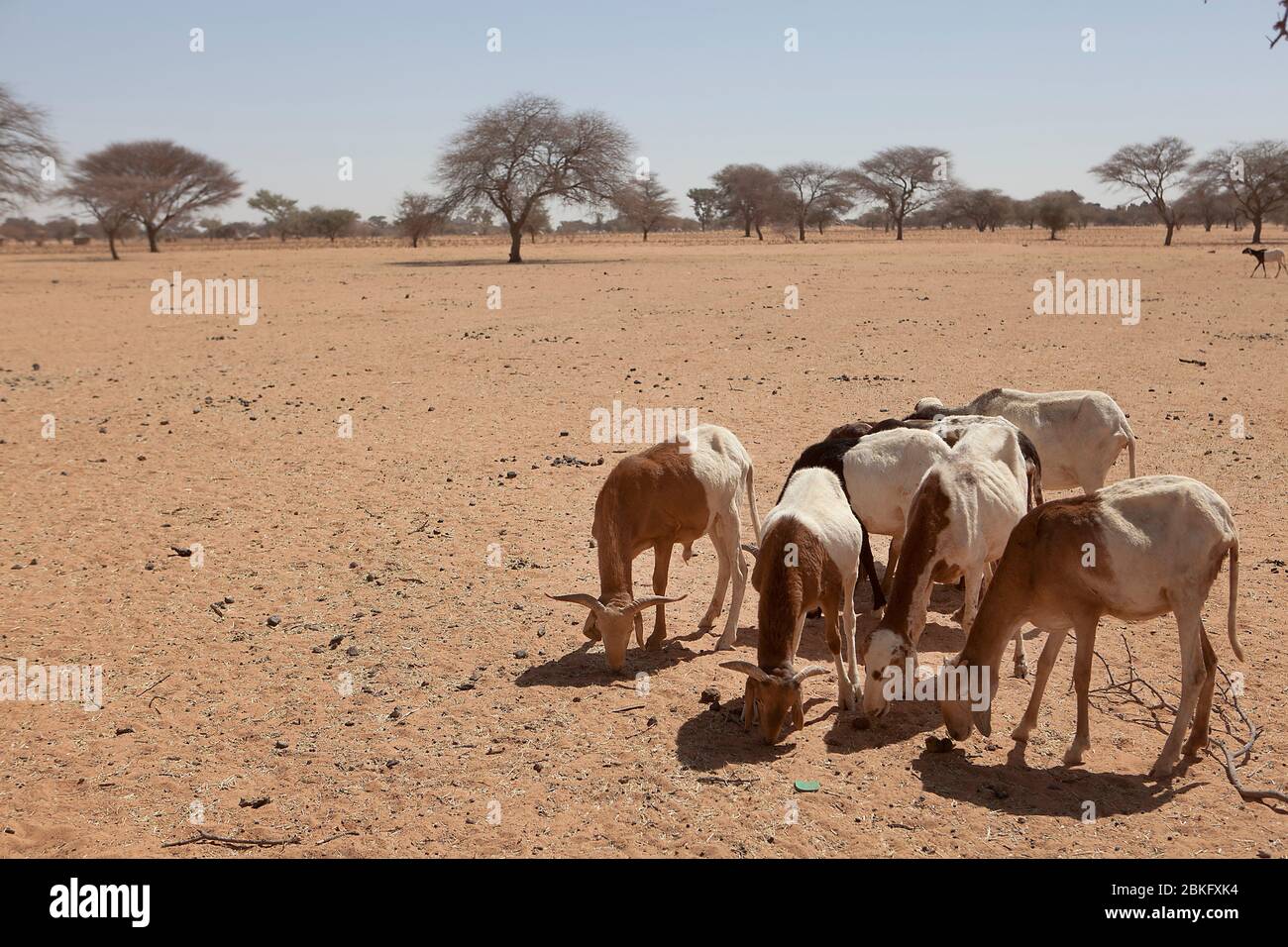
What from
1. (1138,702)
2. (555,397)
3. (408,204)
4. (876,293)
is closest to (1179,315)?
(876,293)

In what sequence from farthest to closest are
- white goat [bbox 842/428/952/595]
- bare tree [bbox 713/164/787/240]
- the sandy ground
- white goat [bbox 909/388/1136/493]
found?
bare tree [bbox 713/164/787/240] → white goat [bbox 909/388/1136/493] → white goat [bbox 842/428/952/595] → the sandy ground

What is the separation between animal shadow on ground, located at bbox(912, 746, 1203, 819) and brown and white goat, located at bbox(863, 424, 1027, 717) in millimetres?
664

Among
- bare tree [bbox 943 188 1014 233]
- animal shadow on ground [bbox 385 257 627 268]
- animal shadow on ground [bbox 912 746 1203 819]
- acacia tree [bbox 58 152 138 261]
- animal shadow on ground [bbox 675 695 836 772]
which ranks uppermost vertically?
bare tree [bbox 943 188 1014 233]

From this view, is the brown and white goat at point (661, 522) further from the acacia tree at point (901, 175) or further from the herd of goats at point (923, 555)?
the acacia tree at point (901, 175)

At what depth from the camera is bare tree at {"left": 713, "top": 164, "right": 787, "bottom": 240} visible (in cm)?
7750

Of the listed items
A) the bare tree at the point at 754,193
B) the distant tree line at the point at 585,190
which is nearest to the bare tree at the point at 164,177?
the distant tree line at the point at 585,190

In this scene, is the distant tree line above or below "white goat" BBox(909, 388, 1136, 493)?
above

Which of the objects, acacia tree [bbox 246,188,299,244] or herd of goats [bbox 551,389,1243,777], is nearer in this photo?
herd of goats [bbox 551,389,1243,777]

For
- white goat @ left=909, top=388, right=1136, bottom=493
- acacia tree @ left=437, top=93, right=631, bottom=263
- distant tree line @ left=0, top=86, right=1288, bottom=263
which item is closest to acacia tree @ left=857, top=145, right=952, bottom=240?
distant tree line @ left=0, top=86, right=1288, bottom=263

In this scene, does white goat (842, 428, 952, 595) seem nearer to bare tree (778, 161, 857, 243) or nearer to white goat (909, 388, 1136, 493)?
white goat (909, 388, 1136, 493)

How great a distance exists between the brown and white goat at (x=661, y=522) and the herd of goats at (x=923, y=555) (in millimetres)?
15

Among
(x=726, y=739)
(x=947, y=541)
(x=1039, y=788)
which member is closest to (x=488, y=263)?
(x=947, y=541)

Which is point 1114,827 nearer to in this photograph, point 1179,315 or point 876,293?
point 1179,315
